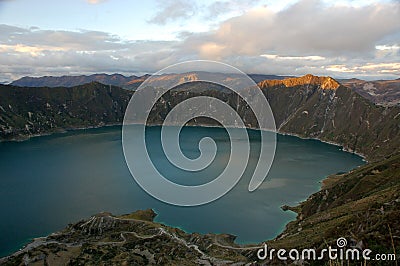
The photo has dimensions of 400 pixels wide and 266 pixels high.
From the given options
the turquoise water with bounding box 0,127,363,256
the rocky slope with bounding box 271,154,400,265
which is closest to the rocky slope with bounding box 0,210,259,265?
the turquoise water with bounding box 0,127,363,256

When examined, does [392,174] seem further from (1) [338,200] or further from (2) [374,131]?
(2) [374,131]

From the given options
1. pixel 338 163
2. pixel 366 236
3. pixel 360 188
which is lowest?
pixel 338 163

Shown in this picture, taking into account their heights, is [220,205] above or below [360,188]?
below

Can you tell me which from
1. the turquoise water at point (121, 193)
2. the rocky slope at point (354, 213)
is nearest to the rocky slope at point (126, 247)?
the turquoise water at point (121, 193)

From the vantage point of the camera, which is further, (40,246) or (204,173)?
(204,173)

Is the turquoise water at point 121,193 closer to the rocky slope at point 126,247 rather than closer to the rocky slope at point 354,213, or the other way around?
the rocky slope at point 126,247

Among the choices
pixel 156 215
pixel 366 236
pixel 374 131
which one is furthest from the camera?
pixel 374 131

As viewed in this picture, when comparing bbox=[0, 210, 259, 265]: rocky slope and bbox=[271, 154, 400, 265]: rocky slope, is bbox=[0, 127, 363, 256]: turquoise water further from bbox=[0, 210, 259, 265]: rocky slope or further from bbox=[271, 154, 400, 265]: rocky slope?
bbox=[271, 154, 400, 265]: rocky slope

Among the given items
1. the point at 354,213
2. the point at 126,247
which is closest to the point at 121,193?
the point at 126,247

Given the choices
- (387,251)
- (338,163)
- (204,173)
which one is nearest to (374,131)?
(338,163)
